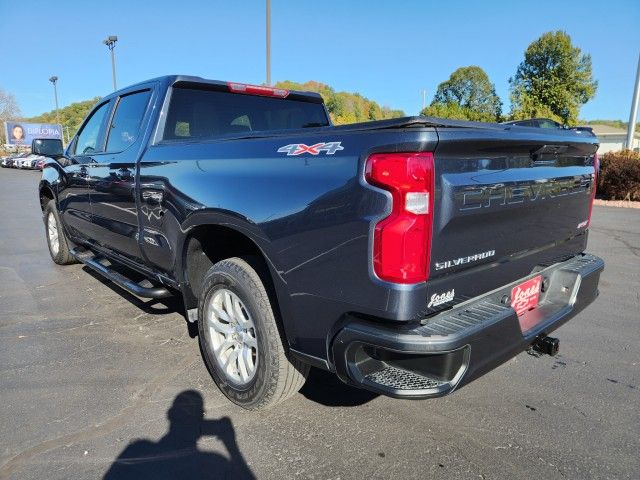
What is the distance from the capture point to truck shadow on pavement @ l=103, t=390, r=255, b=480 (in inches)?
87.7

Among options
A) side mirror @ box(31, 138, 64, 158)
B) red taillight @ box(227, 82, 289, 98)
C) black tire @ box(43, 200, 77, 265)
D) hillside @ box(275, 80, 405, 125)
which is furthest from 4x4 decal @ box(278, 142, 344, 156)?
hillside @ box(275, 80, 405, 125)

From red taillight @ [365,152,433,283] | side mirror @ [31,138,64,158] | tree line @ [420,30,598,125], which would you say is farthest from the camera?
tree line @ [420,30,598,125]

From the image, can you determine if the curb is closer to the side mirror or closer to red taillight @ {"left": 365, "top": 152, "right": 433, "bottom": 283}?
the side mirror

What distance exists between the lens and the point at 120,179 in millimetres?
3674

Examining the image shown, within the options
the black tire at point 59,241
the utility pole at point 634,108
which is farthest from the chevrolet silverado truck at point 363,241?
the utility pole at point 634,108

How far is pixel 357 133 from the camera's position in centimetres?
199

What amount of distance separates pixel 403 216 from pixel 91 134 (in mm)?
4141

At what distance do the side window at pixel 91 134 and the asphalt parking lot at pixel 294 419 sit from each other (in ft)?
6.00

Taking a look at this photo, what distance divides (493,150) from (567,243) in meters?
1.24

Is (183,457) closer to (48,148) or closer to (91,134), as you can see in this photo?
(91,134)

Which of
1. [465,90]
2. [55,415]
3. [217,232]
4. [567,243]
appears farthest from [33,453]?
[465,90]

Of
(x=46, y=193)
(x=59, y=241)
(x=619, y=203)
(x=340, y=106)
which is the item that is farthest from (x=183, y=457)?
(x=340, y=106)

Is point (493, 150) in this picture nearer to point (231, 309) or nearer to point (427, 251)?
point (427, 251)

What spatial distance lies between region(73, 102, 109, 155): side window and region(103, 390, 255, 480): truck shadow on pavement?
304 centimetres
